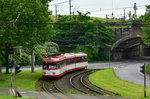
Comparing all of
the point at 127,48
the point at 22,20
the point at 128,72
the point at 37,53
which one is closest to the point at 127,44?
the point at 127,48

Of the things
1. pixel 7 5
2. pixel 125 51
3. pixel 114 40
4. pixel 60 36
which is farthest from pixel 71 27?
pixel 7 5

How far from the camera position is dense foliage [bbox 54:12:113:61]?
6112 cm

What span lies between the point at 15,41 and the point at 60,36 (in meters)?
35.3

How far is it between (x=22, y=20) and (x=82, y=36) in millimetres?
35516

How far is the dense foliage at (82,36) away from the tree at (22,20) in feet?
104

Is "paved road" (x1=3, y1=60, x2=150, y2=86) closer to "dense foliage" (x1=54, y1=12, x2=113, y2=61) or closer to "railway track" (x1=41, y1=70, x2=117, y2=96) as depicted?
"railway track" (x1=41, y1=70, x2=117, y2=96)

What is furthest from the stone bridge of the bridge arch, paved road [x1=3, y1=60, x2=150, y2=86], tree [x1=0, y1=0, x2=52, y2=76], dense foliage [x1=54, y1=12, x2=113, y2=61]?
tree [x1=0, y1=0, x2=52, y2=76]

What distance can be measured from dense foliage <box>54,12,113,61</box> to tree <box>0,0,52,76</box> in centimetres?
3177

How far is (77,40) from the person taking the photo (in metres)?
61.9

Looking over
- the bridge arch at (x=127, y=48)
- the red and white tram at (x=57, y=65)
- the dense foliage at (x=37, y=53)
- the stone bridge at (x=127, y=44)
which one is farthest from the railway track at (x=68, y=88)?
the bridge arch at (x=127, y=48)

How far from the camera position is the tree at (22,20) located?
25047 millimetres

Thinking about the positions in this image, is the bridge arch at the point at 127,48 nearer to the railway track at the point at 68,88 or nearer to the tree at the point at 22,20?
the railway track at the point at 68,88

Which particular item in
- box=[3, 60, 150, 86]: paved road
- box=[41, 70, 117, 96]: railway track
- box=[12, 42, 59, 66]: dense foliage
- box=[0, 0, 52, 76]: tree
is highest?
box=[0, 0, 52, 76]: tree

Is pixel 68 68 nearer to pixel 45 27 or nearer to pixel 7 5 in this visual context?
pixel 45 27
